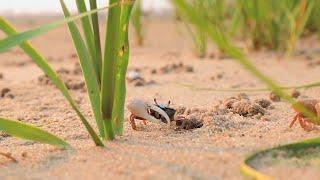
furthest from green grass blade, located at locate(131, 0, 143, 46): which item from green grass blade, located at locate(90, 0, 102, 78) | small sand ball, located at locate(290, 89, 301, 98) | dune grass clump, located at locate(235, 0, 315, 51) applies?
green grass blade, located at locate(90, 0, 102, 78)

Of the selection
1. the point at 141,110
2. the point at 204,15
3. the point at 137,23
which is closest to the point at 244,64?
the point at 141,110

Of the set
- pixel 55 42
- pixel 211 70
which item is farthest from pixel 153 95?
pixel 55 42

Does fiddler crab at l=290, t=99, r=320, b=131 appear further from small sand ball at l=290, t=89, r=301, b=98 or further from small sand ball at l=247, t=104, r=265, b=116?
small sand ball at l=290, t=89, r=301, b=98

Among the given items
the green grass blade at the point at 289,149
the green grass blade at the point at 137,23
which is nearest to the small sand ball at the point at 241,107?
the green grass blade at the point at 289,149

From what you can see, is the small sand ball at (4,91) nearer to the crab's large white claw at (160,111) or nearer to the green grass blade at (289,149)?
the crab's large white claw at (160,111)

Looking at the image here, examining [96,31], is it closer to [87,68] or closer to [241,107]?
[87,68]
